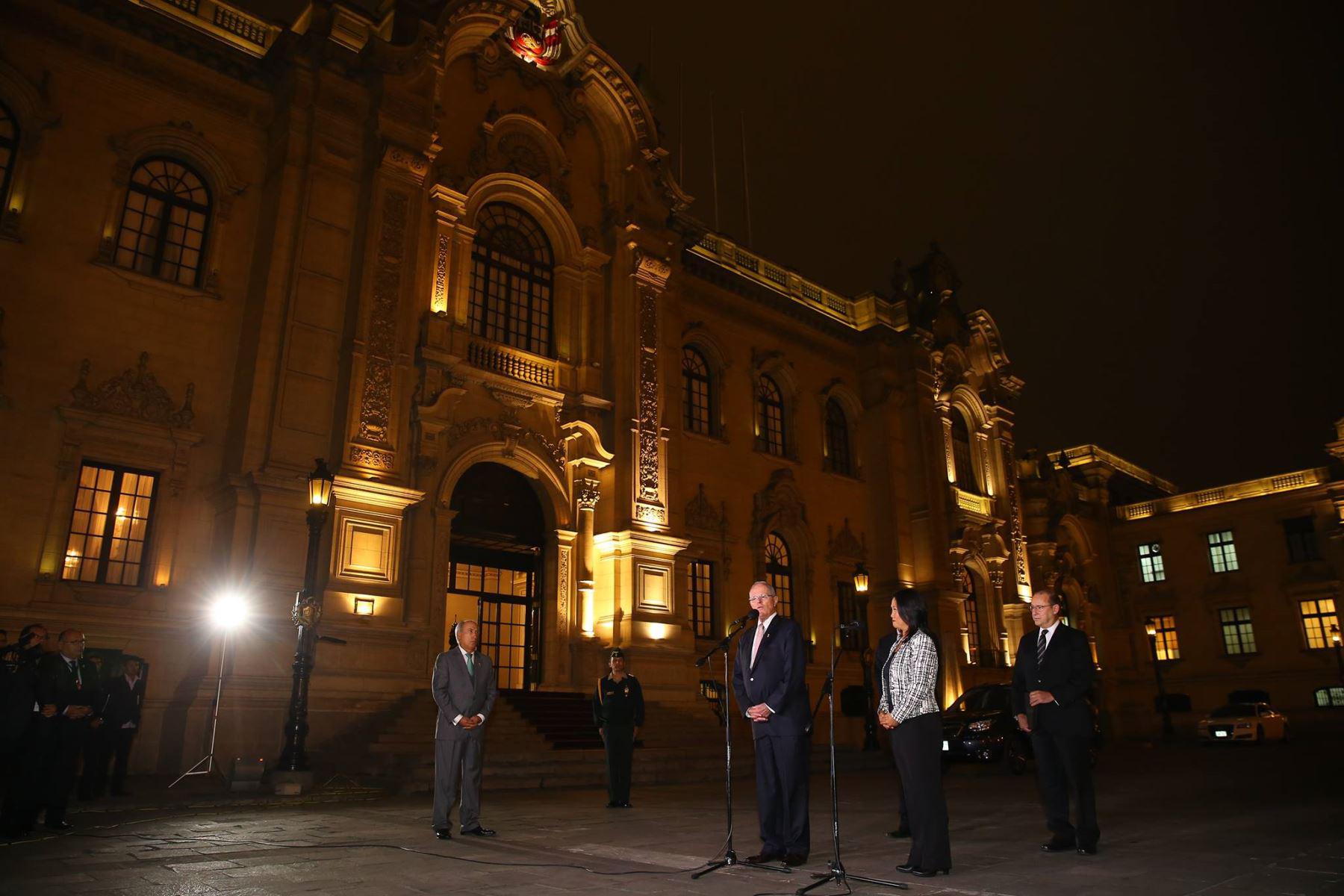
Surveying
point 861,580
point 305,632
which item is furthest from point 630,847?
point 861,580

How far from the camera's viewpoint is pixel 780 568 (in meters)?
27.1

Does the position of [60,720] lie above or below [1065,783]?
above

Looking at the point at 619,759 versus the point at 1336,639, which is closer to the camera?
the point at 619,759

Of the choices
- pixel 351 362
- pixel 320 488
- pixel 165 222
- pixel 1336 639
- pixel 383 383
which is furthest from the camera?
pixel 1336 639

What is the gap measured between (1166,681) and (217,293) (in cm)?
4358

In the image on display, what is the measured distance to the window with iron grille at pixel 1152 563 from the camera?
45312 millimetres

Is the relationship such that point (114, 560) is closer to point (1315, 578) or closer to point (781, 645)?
point (781, 645)

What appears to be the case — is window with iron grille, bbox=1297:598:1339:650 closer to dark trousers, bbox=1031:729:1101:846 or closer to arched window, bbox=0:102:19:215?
dark trousers, bbox=1031:729:1101:846

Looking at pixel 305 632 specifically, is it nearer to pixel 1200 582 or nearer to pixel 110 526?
pixel 110 526

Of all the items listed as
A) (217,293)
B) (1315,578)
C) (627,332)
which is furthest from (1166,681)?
(217,293)

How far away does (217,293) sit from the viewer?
57.4ft

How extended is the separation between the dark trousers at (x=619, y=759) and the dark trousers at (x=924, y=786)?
17.7ft

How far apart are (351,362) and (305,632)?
5602 millimetres

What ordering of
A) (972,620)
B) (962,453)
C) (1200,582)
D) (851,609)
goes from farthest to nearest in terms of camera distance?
(1200,582)
(962,453)
(972,620)
(851,609)
